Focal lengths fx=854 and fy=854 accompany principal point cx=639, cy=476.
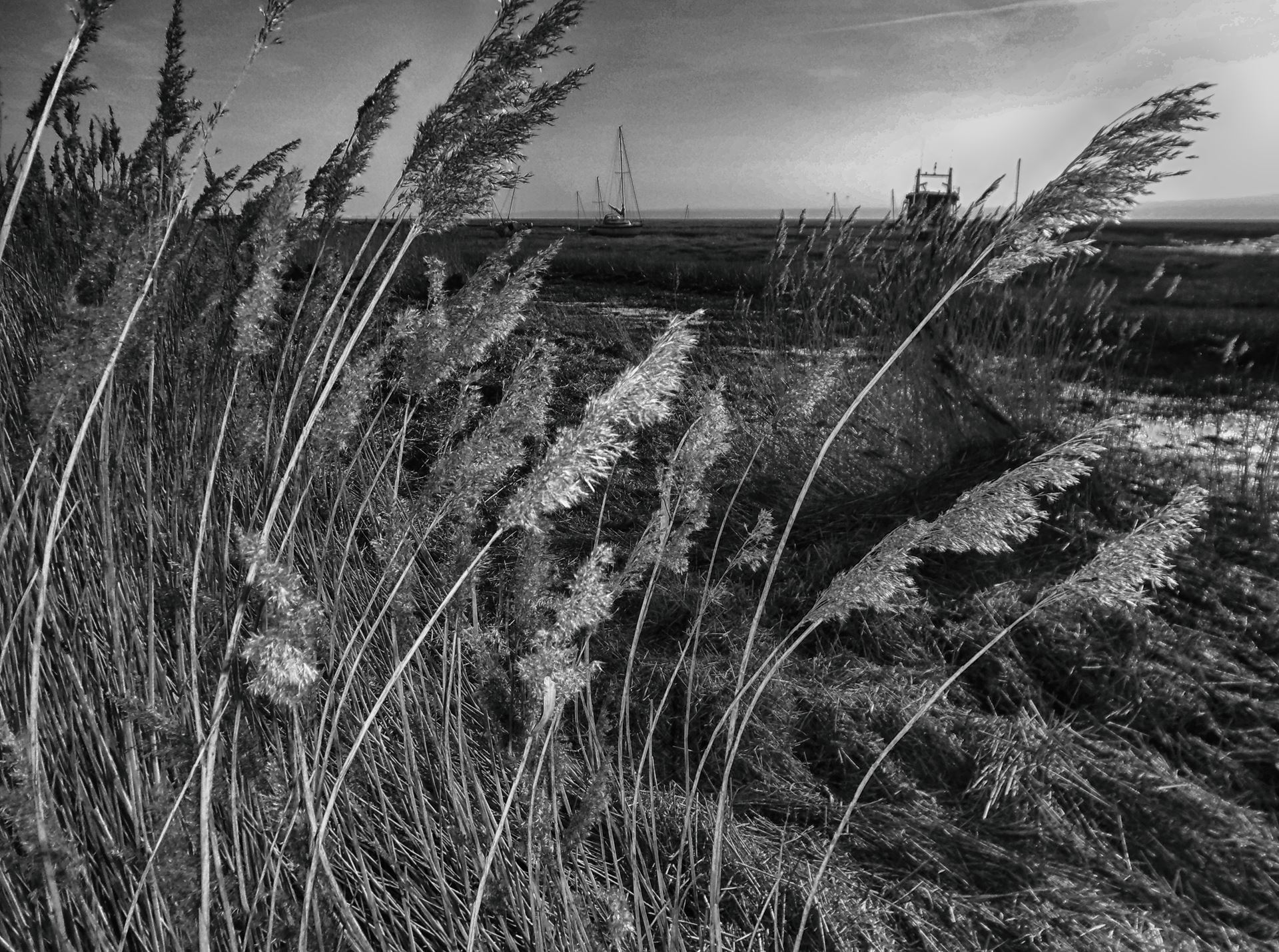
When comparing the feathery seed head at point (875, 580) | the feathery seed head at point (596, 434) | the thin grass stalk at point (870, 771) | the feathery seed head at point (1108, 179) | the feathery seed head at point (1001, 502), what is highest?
the feathery seed head at point (1108, 179)

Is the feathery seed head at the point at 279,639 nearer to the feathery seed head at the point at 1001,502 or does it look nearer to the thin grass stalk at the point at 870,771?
the thin grass stalk at the point at 870,771

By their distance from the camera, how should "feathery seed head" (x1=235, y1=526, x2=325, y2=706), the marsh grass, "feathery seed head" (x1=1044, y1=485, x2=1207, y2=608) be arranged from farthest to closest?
"feathery seed head" (x1=1044, y1=485, x2=1207, y2=608) → the marsh grass → "feathery seed head" (x1=235, y1=526, x2=325, y2=706)

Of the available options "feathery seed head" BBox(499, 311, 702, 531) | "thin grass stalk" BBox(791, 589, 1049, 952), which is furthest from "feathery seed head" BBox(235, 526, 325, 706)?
"thin grass stalk" BBox(791, 589, 1049, 952)

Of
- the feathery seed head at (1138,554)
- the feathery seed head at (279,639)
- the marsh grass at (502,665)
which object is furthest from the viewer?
the feathery seed head at (1138,554)

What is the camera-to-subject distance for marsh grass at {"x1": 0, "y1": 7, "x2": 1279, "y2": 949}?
0.61 metres

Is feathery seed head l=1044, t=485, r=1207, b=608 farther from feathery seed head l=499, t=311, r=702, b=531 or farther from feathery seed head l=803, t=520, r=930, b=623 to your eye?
feathery seed head l=499, t=311, r=702, b=531

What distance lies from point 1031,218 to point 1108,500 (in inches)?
44.6

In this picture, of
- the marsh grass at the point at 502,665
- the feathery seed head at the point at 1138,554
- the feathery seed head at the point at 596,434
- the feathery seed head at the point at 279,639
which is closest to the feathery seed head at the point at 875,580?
the marsh grass at the point at 502,665

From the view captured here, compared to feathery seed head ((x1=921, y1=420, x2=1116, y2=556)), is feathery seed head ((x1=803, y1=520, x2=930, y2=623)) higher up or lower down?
lower down

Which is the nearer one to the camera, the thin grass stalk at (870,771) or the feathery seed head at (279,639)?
the feathery seed head at (279,639)

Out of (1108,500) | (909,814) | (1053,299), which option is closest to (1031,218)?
(909,814)

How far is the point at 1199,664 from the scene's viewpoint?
4.14 feet

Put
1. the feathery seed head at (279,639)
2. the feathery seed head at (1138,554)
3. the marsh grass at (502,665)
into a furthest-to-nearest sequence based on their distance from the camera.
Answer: the feathery seed head at (1138,554)
the marsh grass at (502,665)
the feathery seed head at (279,639)

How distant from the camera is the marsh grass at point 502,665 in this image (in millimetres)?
611
